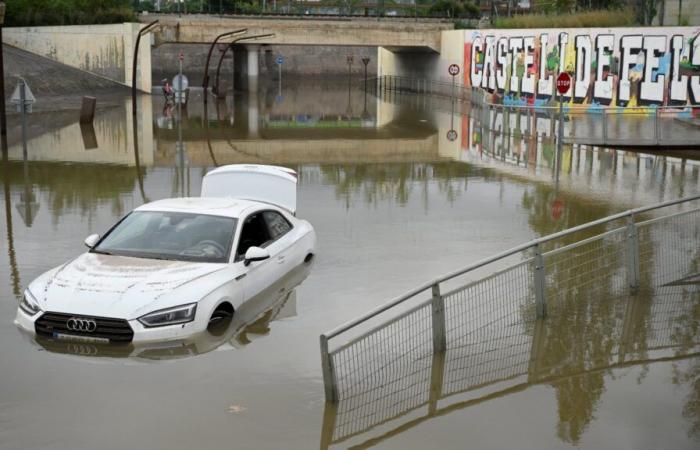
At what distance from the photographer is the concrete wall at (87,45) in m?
53.6

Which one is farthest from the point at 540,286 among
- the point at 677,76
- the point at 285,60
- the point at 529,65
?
the point at 285,60

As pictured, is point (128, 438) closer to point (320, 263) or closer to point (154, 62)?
point (320, 263)

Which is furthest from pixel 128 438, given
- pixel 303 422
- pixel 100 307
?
pixel 100 307

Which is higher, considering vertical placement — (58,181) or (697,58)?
(697,58)

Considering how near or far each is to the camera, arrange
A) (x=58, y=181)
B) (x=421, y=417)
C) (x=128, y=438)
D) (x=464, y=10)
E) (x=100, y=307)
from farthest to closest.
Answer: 1. (x=464, y=10)
2. (x=58, y=181)
3. (x=100, y=307)
4. (x=421, y=417)
5. (x=128, y=438)

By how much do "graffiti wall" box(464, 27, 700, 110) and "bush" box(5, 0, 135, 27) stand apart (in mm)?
21818

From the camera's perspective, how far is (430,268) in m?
13.8

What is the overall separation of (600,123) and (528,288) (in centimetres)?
2676

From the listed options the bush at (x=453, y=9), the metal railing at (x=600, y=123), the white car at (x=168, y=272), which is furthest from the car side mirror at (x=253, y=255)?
the bush at (x=453, y=9)

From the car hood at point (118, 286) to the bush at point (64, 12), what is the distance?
1898 inches

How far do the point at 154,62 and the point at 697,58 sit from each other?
50.3m

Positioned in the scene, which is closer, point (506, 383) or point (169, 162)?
point (506, 383)

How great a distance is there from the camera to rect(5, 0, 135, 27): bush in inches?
2169

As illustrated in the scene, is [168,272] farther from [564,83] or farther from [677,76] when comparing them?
[677,76]
